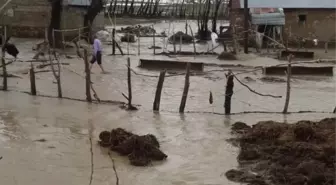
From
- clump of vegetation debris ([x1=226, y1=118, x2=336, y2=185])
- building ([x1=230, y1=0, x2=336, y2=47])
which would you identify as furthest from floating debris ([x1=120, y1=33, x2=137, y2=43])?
clump of vegetation debris ([x1=226, y1=118, x2=336, y2=185])

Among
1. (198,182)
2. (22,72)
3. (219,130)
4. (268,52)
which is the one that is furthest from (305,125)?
(268,52)

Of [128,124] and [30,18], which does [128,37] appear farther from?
[128,124]

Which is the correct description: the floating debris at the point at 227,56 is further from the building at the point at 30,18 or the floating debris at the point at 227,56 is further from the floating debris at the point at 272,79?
the building at the point at 30,18

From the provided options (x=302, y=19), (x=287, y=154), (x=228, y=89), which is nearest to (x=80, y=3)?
(x=302, y=19)

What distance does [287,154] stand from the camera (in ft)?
25.6

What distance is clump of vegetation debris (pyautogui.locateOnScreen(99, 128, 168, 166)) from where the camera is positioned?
777 centimetres

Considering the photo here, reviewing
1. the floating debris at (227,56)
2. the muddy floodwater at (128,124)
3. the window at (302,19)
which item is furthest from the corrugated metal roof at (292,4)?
the muddy floodwater at (128,124)

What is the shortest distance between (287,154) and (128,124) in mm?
3364

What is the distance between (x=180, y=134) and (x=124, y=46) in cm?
1886

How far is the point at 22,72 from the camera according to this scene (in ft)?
53.1

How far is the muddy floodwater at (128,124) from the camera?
732 centimetres

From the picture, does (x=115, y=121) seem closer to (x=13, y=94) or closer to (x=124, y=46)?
(x=13, y=94)

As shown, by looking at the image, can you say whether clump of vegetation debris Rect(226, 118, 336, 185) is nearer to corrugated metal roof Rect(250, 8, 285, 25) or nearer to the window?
corrugated metal roof Rect(250, 8, 285, 25)

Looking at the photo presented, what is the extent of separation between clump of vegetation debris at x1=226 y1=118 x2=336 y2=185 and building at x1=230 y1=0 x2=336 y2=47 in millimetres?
18424
